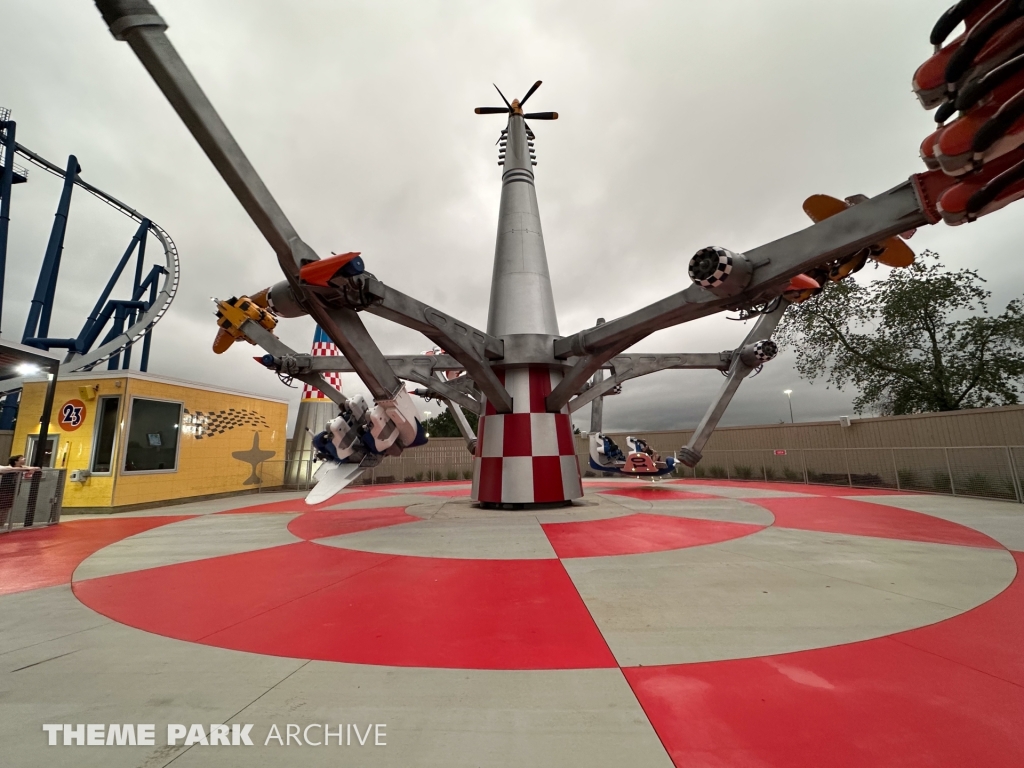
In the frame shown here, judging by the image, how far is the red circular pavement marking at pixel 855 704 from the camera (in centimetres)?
186

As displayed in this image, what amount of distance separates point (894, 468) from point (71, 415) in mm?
25096

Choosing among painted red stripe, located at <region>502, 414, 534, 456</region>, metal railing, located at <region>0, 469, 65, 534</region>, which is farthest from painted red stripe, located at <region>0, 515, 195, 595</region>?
painted red stripe, located at <region>502, 414, 534, 456</region>

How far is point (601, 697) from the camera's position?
238 cm

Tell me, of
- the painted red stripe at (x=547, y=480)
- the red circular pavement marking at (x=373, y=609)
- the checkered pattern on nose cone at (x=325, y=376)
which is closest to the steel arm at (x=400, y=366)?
the painted red stripe at (x=547, y=480)

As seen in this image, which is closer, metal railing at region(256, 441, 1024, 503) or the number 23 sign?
metal railing at region(256, 441, 1024, 503)

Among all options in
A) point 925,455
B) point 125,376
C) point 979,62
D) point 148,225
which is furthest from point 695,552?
point 148,225

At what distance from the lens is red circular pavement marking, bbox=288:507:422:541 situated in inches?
299

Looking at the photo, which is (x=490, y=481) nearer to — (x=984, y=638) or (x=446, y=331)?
(x=446, y=331)

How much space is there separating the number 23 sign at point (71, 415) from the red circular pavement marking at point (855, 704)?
52.8 feet

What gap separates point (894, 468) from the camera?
13.9 meters

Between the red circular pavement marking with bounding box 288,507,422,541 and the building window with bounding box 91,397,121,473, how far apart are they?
21.7ft

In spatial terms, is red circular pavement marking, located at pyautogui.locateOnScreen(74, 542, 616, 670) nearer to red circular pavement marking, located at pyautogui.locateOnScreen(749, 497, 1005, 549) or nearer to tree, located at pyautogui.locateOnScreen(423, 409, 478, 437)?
red circular pavement marking, located at pyautogui.locateOnScreen(749, 497, 1005, 549)

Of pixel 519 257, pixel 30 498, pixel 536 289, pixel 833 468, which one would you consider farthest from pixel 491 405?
pixel 833 468

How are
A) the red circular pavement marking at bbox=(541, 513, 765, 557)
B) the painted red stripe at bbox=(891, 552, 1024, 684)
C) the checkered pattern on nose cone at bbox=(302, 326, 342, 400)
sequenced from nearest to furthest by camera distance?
the painted red stripe at bbox=(891, 552, 1024, 684) < the red circular pavement marking at bbox=(541, 513, 765, 557) < the checkered pattern on nose cone at bbox=(302, 326, 342, 400)
